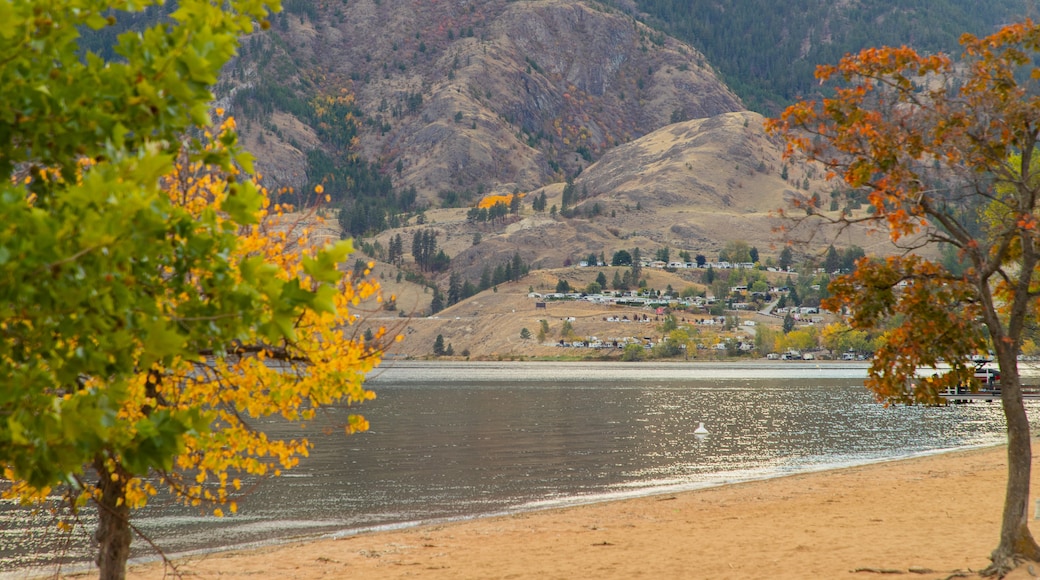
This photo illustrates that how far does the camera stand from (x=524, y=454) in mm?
51031

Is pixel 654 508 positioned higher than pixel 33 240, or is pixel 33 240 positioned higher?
pixel 33 240

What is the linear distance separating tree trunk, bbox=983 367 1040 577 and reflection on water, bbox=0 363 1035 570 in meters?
9.25

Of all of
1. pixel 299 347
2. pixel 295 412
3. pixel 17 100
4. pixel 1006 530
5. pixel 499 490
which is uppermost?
pixel 17 100

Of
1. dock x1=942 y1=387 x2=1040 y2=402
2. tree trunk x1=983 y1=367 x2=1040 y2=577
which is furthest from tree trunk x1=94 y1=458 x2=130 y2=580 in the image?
dock x1=942 y1=387 x2=1040 y2=402

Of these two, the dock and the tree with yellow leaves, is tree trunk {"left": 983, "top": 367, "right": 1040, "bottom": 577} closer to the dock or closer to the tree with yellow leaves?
the tree with yellow leaves

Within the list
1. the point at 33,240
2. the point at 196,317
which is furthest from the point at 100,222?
the point at 196,317

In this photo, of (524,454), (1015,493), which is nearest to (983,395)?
(524,454)

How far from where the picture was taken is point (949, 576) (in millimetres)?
14562

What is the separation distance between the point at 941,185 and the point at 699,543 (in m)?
11.0

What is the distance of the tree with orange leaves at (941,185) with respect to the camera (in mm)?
13727

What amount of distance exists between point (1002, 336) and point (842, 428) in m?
55.7

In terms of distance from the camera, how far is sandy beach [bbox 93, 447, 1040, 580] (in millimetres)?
18203

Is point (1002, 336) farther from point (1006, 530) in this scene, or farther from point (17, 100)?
point (17, 100)

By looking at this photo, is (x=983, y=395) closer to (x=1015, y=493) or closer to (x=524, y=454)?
(x=524, y=454)
